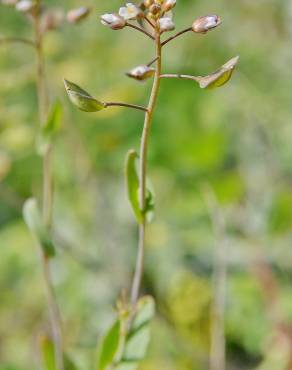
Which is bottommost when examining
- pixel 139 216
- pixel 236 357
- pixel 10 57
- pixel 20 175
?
pixel 236 357

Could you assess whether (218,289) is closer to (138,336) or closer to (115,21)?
(138,336)

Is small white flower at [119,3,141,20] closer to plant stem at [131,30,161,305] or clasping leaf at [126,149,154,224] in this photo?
plant stem at [131,30,161,305]

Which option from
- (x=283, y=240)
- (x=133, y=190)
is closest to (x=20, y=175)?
(x=283, y=240)

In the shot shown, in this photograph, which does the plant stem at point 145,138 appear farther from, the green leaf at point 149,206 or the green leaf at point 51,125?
the green leaf at point 51,125

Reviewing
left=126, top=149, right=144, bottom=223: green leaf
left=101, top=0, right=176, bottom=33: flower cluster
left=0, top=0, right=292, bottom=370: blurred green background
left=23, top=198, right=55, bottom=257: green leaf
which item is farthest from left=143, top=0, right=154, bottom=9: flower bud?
left=0, top=0, right=292, bottom=370: blurred green background

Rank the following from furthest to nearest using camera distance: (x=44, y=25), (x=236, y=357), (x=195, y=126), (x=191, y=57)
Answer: (x=191, y=57) → (x=195, y=126) → (x=236, y=357) → (x=44, y=25)

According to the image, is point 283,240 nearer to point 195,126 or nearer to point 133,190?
point 195,126

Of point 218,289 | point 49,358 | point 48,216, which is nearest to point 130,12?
point 48,216
